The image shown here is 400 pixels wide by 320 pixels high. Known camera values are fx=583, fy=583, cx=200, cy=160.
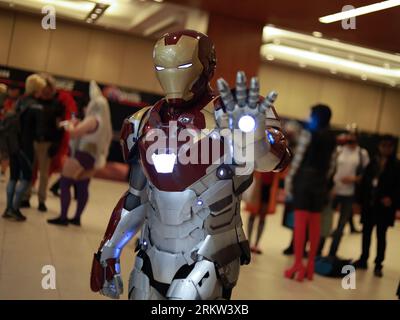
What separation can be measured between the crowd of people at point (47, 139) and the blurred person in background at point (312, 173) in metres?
1.59

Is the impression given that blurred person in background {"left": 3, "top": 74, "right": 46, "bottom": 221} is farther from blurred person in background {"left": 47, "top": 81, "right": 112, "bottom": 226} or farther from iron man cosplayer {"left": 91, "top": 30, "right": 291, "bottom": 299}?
iron man cosplayer {"left": 91, "top": 30, "right": 291, "bottom": 299}

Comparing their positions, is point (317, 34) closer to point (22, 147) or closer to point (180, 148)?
point (22, 147)

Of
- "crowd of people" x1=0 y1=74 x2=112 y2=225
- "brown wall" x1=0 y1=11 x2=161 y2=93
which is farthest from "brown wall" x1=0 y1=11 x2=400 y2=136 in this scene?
"crowd of people" x1=0 y1=74 x2=112 y2=225

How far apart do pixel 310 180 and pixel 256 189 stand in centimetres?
111

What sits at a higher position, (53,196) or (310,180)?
(310,180)

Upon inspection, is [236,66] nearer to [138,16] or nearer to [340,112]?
[138,16]

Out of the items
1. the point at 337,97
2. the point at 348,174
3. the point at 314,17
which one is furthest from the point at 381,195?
the point at 337,97

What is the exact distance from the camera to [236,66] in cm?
553

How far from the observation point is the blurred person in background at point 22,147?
12.6ft

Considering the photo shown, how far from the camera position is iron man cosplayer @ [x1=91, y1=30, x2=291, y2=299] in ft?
6.04

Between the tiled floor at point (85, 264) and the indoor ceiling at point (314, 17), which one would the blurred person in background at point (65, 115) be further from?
the indoor ceiling at point (314, 17)

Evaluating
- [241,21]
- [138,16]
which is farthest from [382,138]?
[138,16]

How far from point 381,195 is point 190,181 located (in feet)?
12.5
